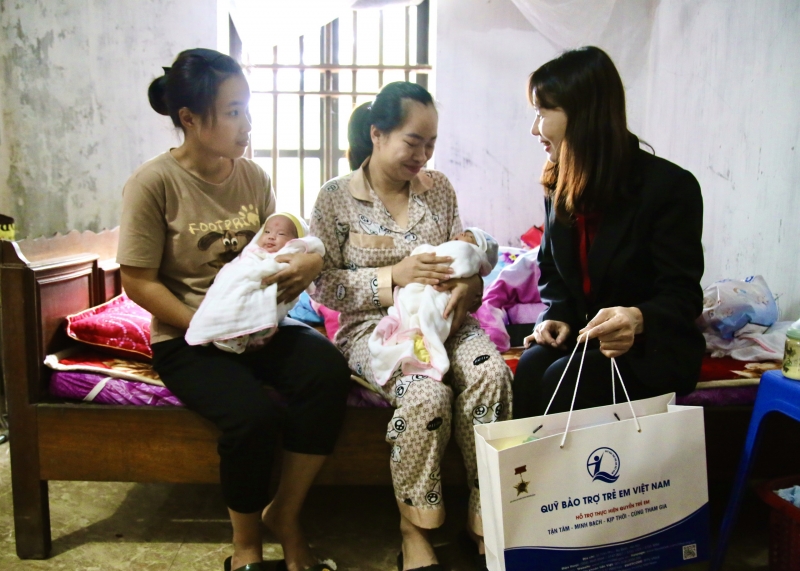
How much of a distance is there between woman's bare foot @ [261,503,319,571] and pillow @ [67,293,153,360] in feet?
1.85

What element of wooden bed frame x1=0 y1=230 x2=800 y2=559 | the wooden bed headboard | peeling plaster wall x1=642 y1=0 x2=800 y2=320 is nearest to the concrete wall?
peeling plaster wall x1=642 y1=0 x2=800 y2=320

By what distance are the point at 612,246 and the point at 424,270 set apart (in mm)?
→ 438

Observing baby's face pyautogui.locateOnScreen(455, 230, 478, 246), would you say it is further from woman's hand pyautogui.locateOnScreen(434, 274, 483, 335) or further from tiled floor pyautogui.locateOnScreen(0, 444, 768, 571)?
tiled floor pyautogui.locateOnScreen(0, 444, 768, 571)

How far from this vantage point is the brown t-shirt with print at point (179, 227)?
1414mm

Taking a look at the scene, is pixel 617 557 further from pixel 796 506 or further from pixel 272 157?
pixel 272 157

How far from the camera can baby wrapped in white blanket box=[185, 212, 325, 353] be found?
1368mm

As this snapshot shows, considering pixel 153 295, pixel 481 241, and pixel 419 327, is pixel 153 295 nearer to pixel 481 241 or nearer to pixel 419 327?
pixel 419 327

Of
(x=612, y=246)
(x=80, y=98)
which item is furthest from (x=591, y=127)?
(x=80, y=98)

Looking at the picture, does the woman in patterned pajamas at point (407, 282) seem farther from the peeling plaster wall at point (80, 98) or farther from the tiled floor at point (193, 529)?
the peeling plaster wall at point (80, 98)

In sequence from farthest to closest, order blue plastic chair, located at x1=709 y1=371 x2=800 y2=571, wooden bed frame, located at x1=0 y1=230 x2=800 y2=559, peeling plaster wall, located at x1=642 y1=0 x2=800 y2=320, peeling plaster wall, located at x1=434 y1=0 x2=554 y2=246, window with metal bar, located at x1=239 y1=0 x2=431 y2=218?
window with metal bar, located at x1=239 y1=0 x2=431 y2=218 → peeling plaster wall, located at x1=434 y1=0 x2=554 y2=246 → peeling plaster wall, located at x1=642 y1=0 x2=800 y2=320 → wooden bed frame, located at x1=0 y1=230 x2=800 y2=559 → blue plastic chair, located at x1=709 y1=371 x2=800 y2=571

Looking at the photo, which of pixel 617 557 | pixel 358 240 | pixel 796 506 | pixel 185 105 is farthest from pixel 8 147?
pixel 796 506

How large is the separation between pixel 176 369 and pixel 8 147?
8.32ft

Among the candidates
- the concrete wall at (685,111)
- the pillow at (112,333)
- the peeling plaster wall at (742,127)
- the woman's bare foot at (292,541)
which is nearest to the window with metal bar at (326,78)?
the concrete wall at (685,111)

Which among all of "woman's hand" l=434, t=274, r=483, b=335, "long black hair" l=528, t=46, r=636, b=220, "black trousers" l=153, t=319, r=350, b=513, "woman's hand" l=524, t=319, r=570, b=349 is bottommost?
"black trousers" l=153, t=319, r=350, b=513
